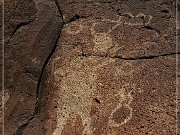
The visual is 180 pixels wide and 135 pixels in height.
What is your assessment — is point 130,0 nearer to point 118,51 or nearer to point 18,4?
point 118,51

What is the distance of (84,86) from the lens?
2.36 meters

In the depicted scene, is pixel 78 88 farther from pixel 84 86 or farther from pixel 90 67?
pixel 90 67

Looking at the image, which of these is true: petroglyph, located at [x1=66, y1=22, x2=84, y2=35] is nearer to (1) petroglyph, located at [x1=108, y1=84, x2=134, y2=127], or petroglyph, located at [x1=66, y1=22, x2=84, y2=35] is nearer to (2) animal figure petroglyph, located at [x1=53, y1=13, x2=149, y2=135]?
(2) animal figure petroglyph, located at [x1=53, y1=13, x2=149, y2=135]

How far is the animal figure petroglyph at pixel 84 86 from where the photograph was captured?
2270 millimetres

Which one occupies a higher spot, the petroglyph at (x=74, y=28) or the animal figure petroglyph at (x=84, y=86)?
the petroglyph at (x=74, y=28)

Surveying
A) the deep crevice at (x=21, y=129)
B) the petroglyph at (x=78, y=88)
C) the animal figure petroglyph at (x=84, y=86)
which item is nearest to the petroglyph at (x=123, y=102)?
the animal figure petroglyph at (x=84, y=86)

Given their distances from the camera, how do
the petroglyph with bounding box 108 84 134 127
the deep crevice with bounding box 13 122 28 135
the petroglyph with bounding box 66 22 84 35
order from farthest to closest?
1. the petroglyph with bounding box 66 22 84 35
2. the deep crevice with bounding box 13 122 28 135
3. the petroglyph with bounding box 108 84 134 127

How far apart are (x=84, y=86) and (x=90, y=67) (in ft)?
0.40

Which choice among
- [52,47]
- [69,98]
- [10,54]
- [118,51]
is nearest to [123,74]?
[118,51]

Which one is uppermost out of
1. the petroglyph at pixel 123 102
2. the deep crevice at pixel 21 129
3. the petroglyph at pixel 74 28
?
the petroglyph at pixel 74 28

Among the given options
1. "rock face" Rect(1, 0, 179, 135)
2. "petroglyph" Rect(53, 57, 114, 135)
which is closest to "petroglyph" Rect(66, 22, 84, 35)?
"rock face" Rect(1, 0, 179, 135)

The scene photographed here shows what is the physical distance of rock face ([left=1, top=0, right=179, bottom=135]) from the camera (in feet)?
7.30

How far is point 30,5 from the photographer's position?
267 centimetres

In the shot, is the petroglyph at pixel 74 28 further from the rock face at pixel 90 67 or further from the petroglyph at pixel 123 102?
the petroglyph at pixel 123 102
